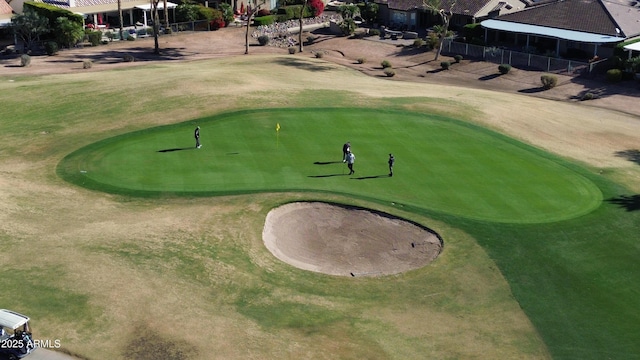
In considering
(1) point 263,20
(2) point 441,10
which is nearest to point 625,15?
(2) point 441,10

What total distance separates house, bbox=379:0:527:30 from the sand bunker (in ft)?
211

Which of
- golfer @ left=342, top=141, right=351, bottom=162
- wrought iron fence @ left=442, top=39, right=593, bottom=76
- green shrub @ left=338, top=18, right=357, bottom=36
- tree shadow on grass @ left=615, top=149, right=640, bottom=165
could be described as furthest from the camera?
green shrub @ left=338, top=18, right=357, bottom=36

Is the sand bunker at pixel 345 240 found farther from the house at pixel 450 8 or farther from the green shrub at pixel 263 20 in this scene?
the green shrub at pixel 263 20

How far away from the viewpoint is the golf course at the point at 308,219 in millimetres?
31953

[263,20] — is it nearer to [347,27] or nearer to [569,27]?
[347,27]

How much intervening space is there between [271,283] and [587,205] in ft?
71.5

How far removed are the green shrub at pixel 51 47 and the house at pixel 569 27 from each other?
5389 cm

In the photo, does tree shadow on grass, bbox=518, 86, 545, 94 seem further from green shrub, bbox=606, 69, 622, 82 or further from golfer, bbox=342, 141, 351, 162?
golfer, bbox=342, 141, 351, 162

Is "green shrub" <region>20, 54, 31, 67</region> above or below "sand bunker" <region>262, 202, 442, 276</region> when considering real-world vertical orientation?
above

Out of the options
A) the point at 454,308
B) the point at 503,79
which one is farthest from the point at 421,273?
the point at 503,79

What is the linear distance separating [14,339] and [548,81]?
6493 cm

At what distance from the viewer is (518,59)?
89.8 metres

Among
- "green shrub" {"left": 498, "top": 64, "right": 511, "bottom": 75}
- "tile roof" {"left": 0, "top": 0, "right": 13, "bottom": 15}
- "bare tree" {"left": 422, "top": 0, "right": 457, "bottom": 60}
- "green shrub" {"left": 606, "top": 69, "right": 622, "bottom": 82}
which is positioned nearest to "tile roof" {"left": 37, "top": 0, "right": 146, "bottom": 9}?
"tile roof" {"left": 0, "top": 0, "right": 13, "bottom": 15}

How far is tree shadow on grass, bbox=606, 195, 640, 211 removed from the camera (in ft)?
152
